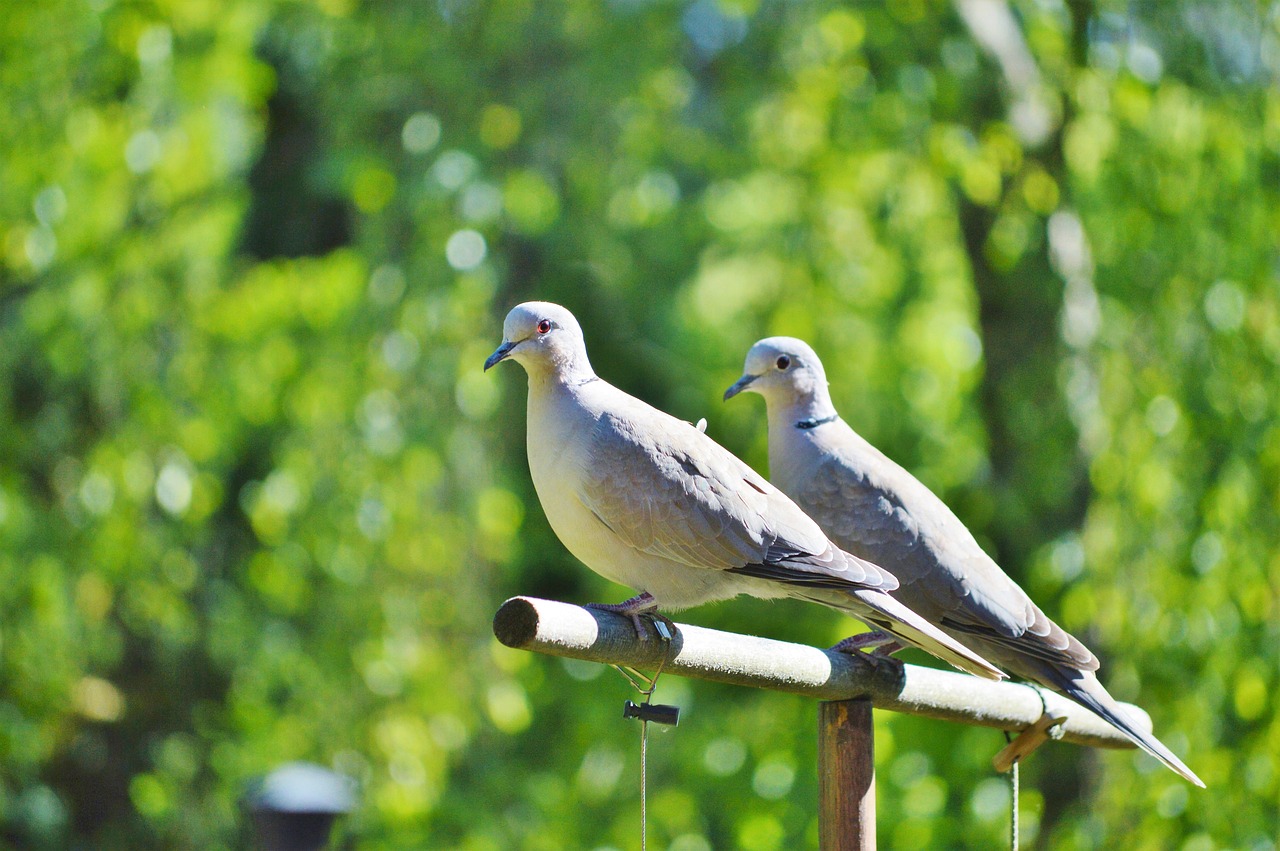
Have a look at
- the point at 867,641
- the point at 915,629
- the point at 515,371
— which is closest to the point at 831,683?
the point at 915,629

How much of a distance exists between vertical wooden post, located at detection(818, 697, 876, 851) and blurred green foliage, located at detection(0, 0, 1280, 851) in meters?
2.13

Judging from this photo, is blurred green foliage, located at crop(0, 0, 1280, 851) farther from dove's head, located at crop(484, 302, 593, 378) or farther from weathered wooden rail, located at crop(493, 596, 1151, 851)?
dove's head, located at crop(484, 302, 593, 378)

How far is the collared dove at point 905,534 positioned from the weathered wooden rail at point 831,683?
0.10 metres

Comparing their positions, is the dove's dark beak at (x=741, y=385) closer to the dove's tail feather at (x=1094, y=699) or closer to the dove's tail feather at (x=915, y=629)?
the dove's tail feather at (x=915, y=629)

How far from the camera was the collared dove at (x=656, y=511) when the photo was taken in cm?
202

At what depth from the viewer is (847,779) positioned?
7.37ft

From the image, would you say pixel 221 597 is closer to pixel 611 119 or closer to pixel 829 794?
pixel 611 119

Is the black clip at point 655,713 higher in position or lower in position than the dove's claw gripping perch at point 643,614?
lower

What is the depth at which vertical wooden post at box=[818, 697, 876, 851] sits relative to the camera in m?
2.24

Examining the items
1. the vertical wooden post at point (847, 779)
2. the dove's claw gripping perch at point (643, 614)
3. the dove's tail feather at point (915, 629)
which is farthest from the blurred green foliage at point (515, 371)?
the dove's claw gripping perch at point (643, 614)

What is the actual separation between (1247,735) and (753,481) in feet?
9.61

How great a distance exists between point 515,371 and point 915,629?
3513 millimetres

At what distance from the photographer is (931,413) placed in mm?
5395

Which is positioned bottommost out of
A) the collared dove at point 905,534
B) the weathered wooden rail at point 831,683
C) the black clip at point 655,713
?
the black clip at point 655,713
